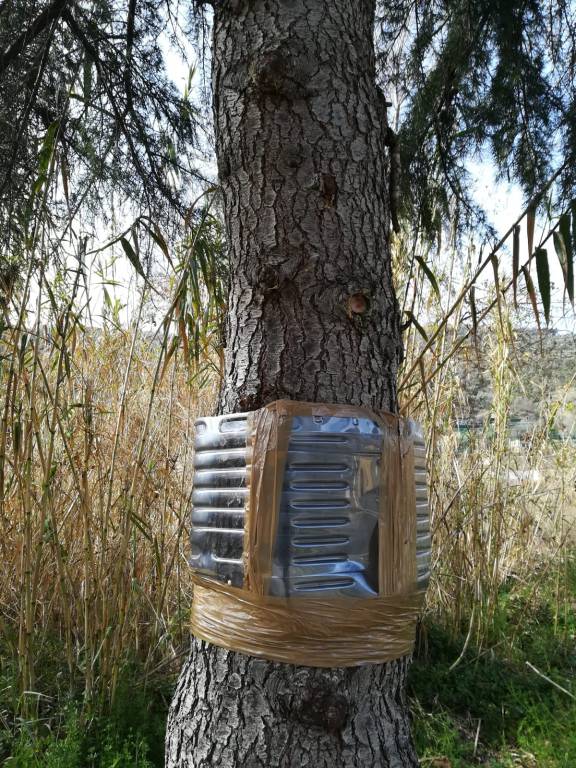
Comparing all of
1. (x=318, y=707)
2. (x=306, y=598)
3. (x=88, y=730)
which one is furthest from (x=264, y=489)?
(x=88, y=730)

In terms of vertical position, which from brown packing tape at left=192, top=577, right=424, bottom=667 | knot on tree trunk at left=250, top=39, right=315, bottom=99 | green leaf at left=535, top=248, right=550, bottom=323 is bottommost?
brown packing tape at left=192, top=577, right=424, bottom=667

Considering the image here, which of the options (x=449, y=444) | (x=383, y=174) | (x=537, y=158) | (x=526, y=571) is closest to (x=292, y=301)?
(x=383, y=174)

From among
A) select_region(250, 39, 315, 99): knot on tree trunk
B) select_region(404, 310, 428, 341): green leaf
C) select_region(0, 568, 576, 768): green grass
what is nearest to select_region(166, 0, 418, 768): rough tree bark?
select_region(250, 39, 315, 99): knot on tree trunk

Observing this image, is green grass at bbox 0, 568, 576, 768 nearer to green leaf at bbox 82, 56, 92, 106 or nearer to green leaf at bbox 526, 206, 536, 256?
green leaf at bbox 526, 206, 536, 256

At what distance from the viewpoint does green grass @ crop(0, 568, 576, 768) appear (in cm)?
184

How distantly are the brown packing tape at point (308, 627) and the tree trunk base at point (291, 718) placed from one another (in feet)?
0.13

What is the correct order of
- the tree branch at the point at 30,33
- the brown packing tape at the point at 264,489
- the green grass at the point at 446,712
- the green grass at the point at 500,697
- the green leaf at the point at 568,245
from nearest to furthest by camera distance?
the brown packing tape at the point at 264,489, the green leaf at the point at 568,245, the green grass at the point at 446,712, the tree branch at the point at 30,33, the green grass at the point at 500,697

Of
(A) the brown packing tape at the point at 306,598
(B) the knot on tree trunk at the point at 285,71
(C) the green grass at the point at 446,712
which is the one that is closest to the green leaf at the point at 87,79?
(B) the knot on tree trunk at the point at 285,71

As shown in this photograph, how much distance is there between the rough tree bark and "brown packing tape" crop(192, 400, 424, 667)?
52mm

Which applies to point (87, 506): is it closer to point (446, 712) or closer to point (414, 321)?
point (414, 321)

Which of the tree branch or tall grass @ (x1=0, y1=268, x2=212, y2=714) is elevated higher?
the tree branch

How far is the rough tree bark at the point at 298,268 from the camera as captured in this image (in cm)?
105

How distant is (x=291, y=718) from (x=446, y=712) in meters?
1.58

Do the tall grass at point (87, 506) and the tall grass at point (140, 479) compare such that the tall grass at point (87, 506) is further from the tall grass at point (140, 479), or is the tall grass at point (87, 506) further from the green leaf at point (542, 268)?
the green leaf at point (542, 268)
